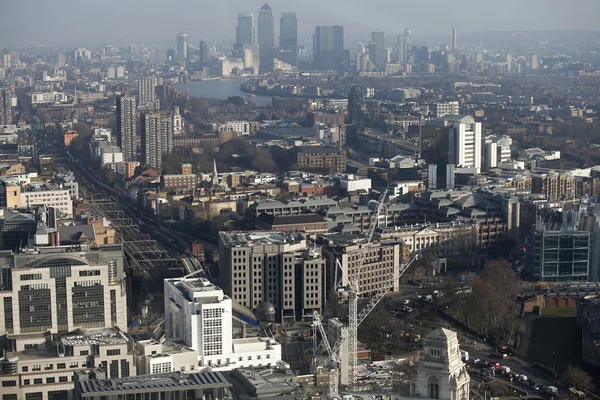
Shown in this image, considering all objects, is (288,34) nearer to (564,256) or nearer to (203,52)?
(203,52)

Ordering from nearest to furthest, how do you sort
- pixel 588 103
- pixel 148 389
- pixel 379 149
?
1. pixel 148 389
2. pixel 379 149
3. pixel 588 103

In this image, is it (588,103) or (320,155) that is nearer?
(320,155)

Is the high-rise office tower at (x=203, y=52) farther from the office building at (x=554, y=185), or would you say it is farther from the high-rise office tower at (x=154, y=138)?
the office building at (x=554, y=185)

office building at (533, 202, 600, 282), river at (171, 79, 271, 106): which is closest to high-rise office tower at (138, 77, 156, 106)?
river at (171, 79, 271, 106)

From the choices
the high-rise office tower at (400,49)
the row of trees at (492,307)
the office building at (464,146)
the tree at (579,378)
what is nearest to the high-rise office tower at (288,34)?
the high-rise office tower at (400,49)

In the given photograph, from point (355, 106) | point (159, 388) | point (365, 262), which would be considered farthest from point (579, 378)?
point (355, 106)

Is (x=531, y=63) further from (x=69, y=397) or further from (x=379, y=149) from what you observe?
(x=69, y=397)

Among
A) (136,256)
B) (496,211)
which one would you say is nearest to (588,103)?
(496,211)
